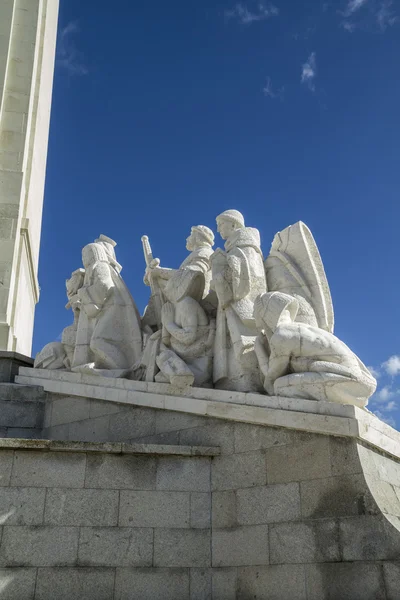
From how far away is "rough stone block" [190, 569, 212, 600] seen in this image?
7.07 m

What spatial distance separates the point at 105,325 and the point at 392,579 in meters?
5.36

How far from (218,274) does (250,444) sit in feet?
7.98

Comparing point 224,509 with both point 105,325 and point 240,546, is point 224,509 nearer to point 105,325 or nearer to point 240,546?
point 240,546

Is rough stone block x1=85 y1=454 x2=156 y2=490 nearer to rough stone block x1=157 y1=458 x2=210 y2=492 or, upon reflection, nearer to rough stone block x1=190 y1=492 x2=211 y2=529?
rough stone block x1=157 y1=458 x2=210 y2=492

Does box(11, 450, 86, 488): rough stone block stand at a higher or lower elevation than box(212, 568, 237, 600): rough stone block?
higher

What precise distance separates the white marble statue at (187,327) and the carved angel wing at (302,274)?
1.01 m

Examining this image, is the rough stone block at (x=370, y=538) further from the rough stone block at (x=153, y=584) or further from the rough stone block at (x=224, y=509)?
the rough stone block at (x=153, y=584)

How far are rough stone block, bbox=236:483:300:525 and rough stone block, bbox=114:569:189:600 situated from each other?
90 cm

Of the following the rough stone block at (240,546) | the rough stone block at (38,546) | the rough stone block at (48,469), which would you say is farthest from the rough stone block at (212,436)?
the rough stone block at (38,546)

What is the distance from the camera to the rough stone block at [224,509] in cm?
736

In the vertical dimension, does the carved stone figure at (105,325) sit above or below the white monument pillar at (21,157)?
below

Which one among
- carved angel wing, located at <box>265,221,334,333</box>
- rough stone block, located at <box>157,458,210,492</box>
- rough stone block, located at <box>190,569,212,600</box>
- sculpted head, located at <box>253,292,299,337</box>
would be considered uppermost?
carved angel wing, located at <box>265,221,334,333</box>

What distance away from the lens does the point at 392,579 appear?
6.06 m

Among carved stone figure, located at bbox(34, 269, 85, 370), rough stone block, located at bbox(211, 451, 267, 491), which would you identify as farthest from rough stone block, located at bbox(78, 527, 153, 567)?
carved stone figure, located at bbox(34, 269, 85, 370)
